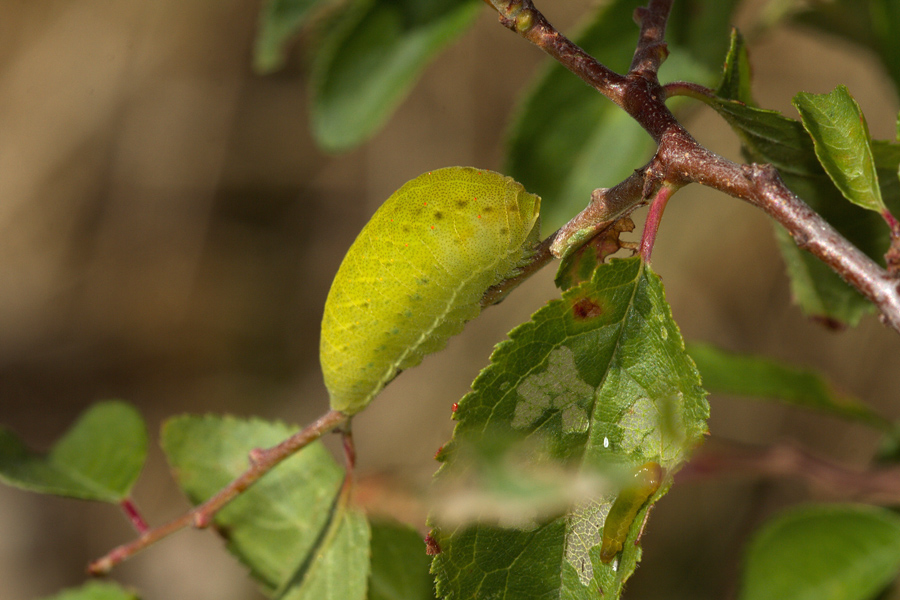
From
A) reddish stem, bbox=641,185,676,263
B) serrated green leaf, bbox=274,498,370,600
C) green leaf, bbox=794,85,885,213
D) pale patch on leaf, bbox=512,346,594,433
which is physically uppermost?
green leaf, bbox=794,85,885,213

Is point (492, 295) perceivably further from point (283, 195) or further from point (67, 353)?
point (67, 353)

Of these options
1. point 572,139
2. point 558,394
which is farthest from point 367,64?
point 558,394

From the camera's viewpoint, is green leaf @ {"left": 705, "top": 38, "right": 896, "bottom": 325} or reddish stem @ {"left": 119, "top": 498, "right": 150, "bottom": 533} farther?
reddish stem @ {"left": 119, "top": 498, "right": 150, "bottom": 533}

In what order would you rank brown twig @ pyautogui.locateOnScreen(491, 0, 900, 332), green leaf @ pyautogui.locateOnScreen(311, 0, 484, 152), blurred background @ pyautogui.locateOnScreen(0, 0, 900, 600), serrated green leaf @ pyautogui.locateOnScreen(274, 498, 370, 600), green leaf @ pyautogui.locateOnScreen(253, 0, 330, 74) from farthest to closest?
blurred background @ pyautogui.locateOnScreen(0, 0, 900, 600)
green leaf @ pyautogui.locateOnScreen(311, 0, 484, 152)
green leaf @ pyautogui.locateOnScreen(253, 0, 330, 74)
serrated green leaf @ pyautogui.locateOnScreen(274, 498, 370, 600)
brown twig @ pyautogui.locateOnScreen(491, 0, 900, 332)

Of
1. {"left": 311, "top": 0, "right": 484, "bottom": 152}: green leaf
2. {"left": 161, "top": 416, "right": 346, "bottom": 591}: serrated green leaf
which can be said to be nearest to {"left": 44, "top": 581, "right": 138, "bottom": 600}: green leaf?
{"left": 161, "top": 416, "right": 346, "bottom": 591}: serrated green leaf

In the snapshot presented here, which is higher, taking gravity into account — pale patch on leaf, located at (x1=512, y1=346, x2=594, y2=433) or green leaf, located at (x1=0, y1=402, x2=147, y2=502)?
pale patch on leaf, located at (x1=512, y1=346, x2=594, y2=433)

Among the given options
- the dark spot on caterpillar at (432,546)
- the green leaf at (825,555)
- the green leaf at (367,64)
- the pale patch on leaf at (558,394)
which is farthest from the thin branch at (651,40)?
the green leaf at (825,555)

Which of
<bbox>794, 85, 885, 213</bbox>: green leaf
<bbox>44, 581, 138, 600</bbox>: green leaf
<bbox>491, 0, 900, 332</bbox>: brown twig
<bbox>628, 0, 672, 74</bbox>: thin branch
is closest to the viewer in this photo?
<bbox>491, 0, 900, 332</bbox>: brown twig

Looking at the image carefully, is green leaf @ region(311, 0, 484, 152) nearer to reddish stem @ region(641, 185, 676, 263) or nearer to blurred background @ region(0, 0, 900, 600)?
reddish stem @ region(641, 185, 676, 263)
